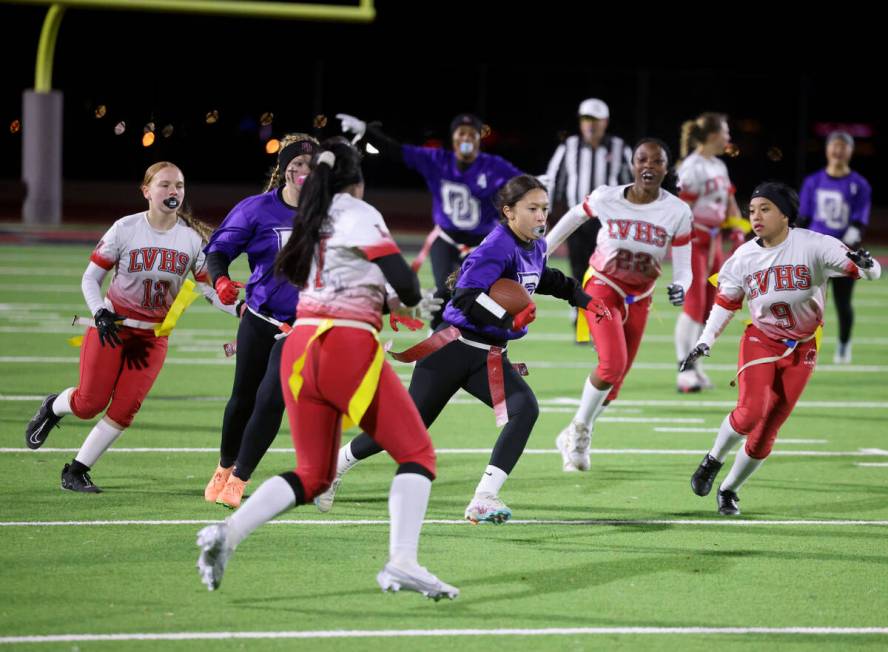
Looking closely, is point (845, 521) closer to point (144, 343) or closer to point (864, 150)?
point (144, 343)

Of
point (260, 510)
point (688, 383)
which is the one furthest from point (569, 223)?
point (260, 510)

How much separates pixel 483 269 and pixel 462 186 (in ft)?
16.6

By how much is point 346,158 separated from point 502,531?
7.48 feet

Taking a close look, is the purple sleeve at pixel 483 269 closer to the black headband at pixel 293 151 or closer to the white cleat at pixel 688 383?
the black headband at pixel 293 151

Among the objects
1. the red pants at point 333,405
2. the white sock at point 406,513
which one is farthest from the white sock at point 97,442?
the white sock at point 406,513

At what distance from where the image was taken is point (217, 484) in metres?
7.45

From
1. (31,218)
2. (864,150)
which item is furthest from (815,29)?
(31,218)

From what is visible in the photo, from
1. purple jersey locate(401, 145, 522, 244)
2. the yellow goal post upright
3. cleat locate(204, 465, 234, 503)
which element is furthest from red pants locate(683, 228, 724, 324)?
the yellow goal post upright

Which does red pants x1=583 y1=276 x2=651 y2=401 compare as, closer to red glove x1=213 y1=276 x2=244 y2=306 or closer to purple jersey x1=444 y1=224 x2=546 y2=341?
purple jersey x1=444 y1=224 x2=546 y2=341

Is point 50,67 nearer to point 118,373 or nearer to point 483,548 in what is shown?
point 118,373

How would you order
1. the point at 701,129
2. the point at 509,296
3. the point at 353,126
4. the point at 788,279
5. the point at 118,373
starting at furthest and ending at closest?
the point at 701,129 → the point at 353,126 → the point at 118,373 → the point at 788,279 → the point at 509,296

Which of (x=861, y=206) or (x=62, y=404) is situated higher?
(x=861, y=206)

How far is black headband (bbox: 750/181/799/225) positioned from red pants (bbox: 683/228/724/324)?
4.63 metres

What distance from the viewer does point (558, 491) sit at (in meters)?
8.09
